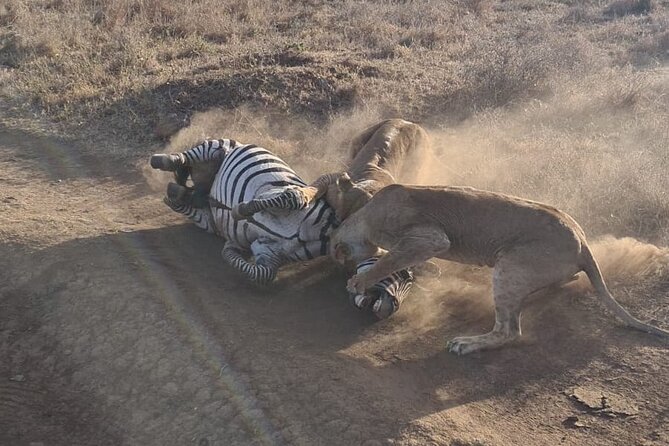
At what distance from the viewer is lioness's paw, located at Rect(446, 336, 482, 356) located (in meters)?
4.90

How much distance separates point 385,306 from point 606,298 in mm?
1540

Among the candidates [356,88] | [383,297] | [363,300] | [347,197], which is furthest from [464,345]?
[356,88]

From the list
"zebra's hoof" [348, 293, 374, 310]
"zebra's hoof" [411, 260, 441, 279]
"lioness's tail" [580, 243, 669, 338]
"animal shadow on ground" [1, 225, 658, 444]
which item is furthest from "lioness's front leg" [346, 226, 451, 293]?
"lioness's tail" [580, 243, 669, 338]

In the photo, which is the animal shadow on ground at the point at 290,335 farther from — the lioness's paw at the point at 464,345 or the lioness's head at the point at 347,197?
the lioness's head at the point at 347,197

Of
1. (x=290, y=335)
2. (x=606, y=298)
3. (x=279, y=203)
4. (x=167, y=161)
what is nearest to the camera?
(x=290, y=335)

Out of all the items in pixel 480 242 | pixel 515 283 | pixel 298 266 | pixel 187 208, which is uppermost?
pixel 480 242

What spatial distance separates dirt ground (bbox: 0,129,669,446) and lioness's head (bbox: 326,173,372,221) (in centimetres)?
59

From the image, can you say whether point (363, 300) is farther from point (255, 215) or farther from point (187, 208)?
point (187, 208)

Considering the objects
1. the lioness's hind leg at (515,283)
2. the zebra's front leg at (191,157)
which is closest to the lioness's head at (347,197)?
the lioness's hind leg at (515,283)

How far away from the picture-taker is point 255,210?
558 centimetres

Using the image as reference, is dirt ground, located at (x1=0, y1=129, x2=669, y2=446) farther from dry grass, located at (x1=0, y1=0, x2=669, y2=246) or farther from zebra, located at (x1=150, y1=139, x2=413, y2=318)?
dry grass, located at (x1=0, y1=0, x2=669, y2=246)

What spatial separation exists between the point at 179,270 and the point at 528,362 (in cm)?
276

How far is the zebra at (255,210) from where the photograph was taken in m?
5.62

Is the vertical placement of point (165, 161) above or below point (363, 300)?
above
